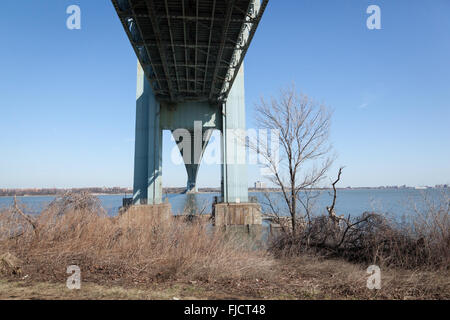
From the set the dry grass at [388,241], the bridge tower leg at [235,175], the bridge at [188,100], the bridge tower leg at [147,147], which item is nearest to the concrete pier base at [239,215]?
the bridge tower leg at [235,175]

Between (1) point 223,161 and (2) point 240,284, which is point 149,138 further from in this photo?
(2) point 240,284

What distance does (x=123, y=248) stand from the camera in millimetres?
6469

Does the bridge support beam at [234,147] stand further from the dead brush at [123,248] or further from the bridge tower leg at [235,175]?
the dead brush at [123,248]

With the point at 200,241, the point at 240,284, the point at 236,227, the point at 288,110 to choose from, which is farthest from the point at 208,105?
the point at 240,284

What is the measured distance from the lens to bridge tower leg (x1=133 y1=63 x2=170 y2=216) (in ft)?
68.3

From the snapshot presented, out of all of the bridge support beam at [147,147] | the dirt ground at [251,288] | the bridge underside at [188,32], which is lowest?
the dirt ground at [251,288]

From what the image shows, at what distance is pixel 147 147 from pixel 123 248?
16.0 meters

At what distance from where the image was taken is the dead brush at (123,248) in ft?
17.5

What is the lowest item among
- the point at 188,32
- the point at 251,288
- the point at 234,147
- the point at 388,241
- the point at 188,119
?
the point at 251,288

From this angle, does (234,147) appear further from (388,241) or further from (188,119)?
(388,241)

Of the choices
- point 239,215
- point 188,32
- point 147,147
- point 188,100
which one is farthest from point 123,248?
point 188,100

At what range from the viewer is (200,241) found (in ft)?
21.9

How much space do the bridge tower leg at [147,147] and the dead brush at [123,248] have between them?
42.8 feet
